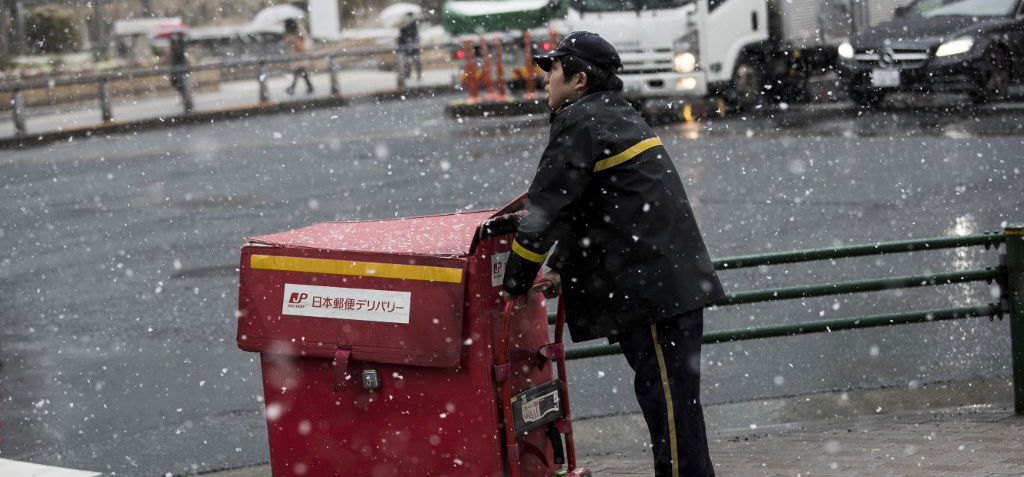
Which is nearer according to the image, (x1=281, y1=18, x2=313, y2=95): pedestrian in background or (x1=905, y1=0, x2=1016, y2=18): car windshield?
(x1=905, y1=0, x2=1016, y2=18): car windshield

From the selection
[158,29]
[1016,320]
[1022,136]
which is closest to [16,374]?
[1016,320]

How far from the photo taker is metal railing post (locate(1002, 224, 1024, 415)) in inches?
215

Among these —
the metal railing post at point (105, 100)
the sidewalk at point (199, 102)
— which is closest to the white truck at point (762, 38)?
the sidewalk at point (199, 102)

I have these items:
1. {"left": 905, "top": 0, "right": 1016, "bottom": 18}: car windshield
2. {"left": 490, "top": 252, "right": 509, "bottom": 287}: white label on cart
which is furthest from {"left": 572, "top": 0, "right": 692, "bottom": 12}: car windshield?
{"left": 490, "top": 252, "right": 509, "bottom": 287}: white label on cart

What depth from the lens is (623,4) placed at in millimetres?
19234

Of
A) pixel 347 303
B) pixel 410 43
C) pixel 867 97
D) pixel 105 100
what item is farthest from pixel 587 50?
pixel 410 43

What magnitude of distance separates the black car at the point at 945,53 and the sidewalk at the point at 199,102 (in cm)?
1225

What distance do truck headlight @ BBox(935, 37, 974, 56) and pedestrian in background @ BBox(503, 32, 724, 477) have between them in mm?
14645

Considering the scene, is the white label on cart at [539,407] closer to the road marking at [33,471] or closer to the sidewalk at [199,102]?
the road marking at [33,471]

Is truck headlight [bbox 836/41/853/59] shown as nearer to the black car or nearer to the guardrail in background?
the black car

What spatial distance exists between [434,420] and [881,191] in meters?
8.76

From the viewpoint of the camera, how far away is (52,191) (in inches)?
627

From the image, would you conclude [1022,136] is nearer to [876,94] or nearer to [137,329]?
[876,94]

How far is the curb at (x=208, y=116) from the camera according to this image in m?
23.4
